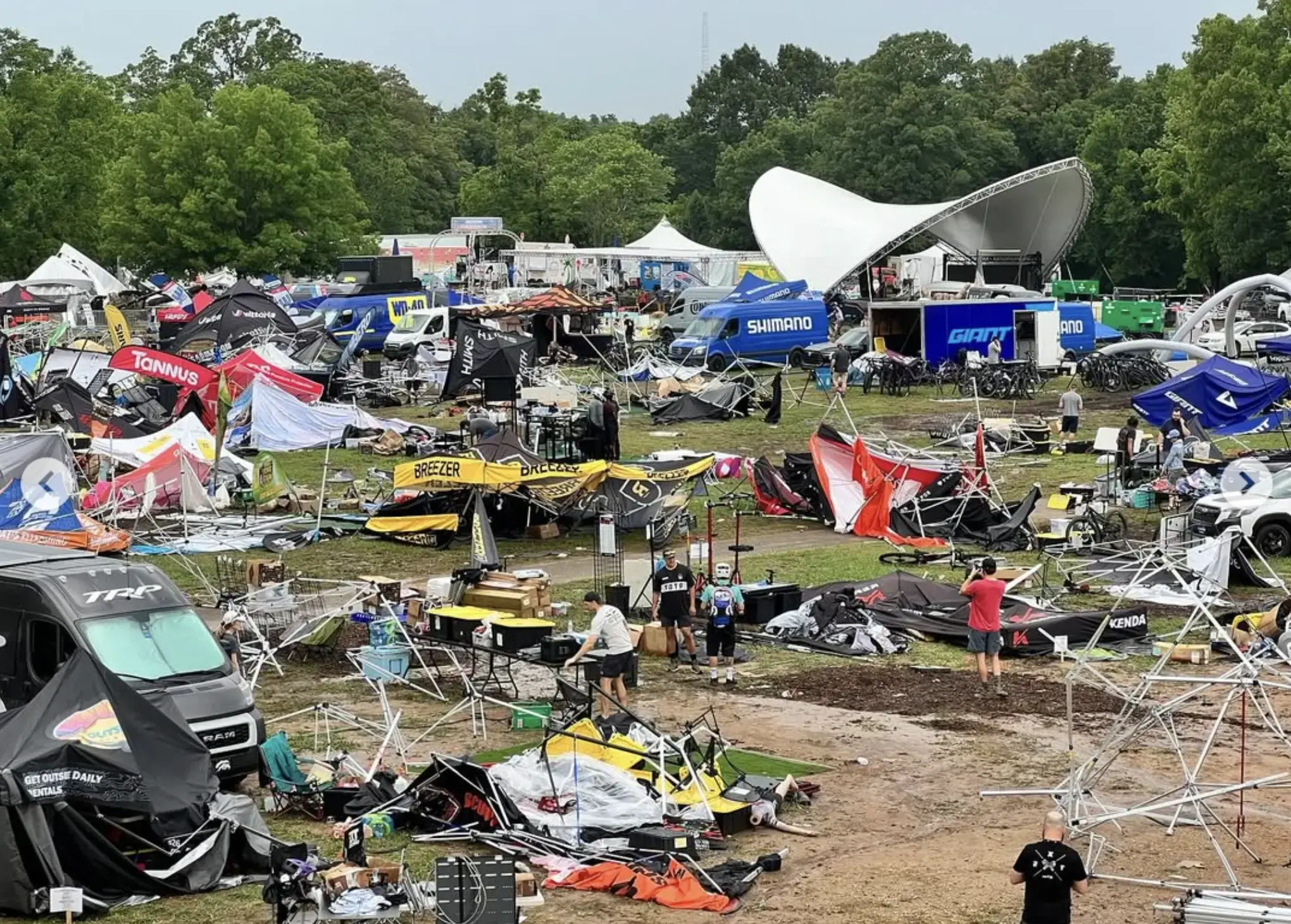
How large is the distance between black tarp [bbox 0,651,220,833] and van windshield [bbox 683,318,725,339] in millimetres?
37450

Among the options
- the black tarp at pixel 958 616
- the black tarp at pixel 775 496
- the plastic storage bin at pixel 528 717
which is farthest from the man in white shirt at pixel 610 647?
the black tarp at pixel 775 496

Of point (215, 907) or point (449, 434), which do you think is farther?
point (449, 434)

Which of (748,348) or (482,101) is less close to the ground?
(482,101)

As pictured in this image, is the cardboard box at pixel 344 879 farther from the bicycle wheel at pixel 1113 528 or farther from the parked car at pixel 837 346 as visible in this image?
the parked car at pixel 837 346

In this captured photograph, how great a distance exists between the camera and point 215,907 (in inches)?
432

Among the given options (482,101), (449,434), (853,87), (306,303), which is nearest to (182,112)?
(306,303)

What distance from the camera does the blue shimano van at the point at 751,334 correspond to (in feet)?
159

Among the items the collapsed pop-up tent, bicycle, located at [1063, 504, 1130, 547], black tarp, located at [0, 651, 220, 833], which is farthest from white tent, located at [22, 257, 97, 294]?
black tarp, located at [0, 651, 220, 833]

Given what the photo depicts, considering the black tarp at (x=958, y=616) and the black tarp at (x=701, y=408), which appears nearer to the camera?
the black tarp at (x=958, y=616)

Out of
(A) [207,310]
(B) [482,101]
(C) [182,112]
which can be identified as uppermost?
(B) [482,101]

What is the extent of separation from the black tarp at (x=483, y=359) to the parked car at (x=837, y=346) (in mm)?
10343

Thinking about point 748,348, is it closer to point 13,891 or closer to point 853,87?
point 13,891

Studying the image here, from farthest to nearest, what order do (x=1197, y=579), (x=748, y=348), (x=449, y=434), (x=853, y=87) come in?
1. (x=853, y=87)
2. (x=748, y=348)
3. (x=449, y=434)
4. (x=1197, y=579)

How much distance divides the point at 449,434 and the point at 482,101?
119 metres
